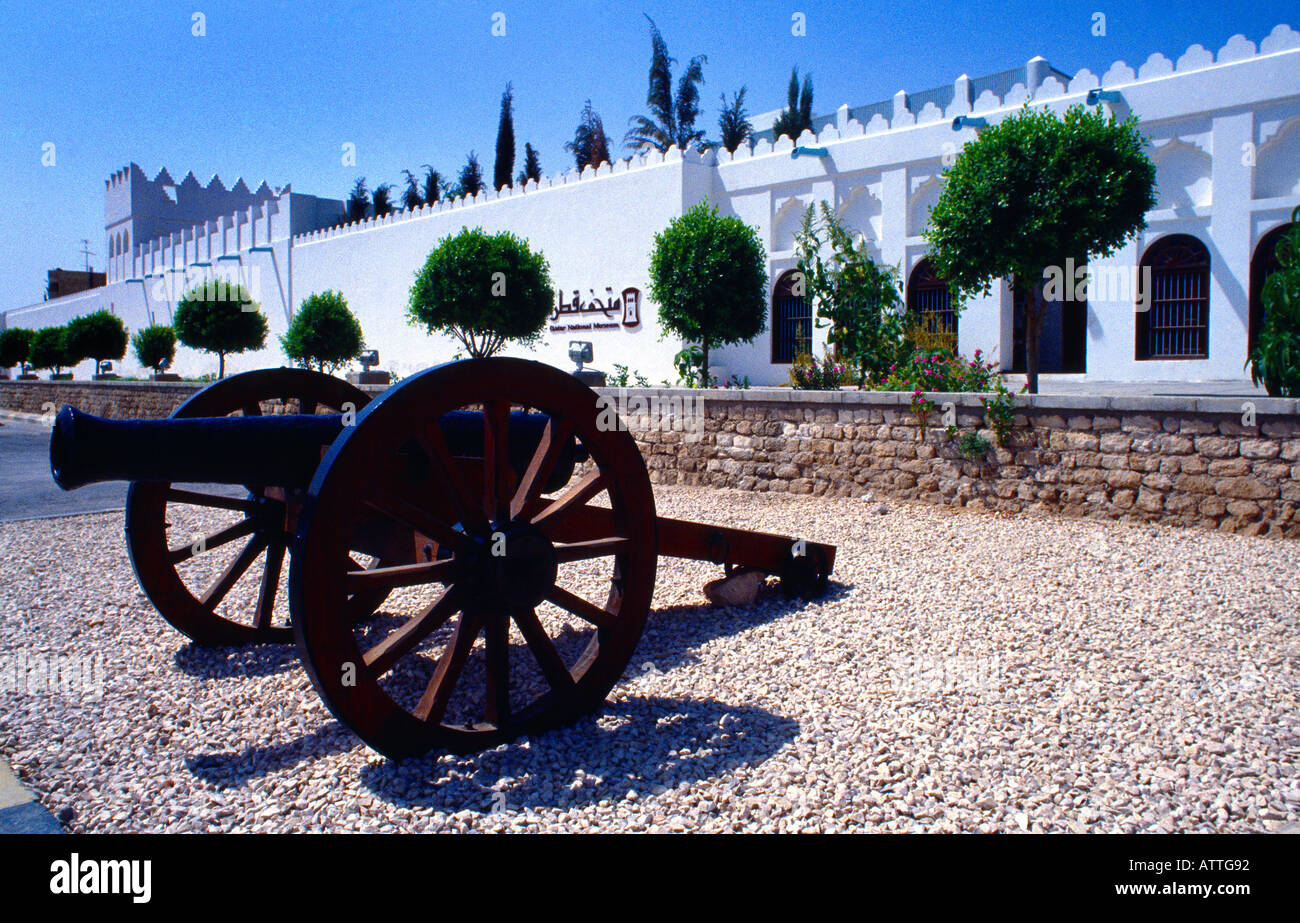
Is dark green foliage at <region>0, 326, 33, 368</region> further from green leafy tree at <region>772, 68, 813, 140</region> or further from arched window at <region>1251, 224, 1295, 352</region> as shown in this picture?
arched window at <region>1251, 224, 1295, 352</region>

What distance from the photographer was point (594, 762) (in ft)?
9.68

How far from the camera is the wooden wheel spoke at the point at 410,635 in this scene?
269 centimetres

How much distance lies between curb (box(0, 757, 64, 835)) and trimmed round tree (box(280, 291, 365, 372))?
23482 mm

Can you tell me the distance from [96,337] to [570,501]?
1389 inches

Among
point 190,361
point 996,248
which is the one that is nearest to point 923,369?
point 996,248

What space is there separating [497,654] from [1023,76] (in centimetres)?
2675

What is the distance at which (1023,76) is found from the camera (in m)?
24.8

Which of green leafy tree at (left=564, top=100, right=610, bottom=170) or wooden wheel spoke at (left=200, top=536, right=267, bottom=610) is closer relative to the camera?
wooden wheel spoke at (left=200, top=536, right=267, bottom=610)

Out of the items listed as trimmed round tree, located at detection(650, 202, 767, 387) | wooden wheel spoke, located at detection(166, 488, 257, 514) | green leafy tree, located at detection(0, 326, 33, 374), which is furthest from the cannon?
green leafy tree, located at detection(0, 326, 33, 374)

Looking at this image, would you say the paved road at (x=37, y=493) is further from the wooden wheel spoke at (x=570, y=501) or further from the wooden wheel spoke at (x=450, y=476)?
the wooden wheel spoke at (x=450, y=476)

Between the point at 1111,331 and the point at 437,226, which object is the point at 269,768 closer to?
the point at 1111,331

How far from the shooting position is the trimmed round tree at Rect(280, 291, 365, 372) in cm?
2480

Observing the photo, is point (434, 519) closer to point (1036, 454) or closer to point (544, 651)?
point (544, 651)

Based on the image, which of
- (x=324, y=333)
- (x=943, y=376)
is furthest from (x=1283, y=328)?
(x=324, y=333)
